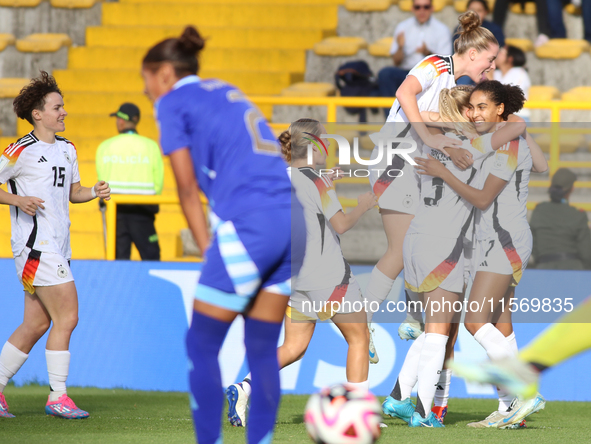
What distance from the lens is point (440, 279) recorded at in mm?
4930

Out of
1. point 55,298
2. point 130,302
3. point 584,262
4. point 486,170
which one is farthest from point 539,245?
point 55,298

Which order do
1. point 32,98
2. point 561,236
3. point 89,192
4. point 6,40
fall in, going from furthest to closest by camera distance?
1. point 6,40
2. point 561,236
3. point 89,192
4. point 32,98

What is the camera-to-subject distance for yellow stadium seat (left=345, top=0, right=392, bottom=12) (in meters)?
12.2

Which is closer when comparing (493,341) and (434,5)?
(493,341)

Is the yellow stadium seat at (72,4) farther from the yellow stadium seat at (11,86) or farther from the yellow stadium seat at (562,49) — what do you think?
the yellow stadium seat at (562,49)

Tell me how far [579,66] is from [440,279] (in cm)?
728

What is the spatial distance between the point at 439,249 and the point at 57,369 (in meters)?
2.70

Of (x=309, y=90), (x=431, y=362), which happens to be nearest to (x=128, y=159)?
(x=309, y=90)

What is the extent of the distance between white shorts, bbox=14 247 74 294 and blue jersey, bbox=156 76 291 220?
255 cm

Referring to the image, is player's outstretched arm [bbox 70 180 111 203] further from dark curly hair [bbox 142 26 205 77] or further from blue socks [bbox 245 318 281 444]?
blue socks [bbox 245 318 281 444]

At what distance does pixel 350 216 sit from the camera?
196 inches

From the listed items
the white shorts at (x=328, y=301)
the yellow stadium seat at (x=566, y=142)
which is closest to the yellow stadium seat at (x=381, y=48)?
the yellow stadium seat at (x=566, y=142)

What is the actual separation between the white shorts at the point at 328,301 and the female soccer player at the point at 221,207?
1716mm

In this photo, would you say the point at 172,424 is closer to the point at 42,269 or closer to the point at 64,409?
the point at 64,409
